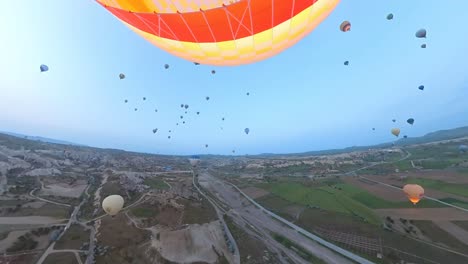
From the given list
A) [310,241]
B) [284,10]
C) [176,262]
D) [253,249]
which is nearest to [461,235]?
[310,241]

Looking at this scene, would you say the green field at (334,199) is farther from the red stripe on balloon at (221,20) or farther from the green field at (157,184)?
the red stripe on balloon at (221,20)

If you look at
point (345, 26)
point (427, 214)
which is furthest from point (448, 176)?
point (345, 26)

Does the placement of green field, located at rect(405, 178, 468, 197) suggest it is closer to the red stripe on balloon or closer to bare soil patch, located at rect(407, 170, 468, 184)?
bare soil patch, located at rect(407, 170, 468, 184)

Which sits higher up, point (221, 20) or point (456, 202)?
point (221, 20)

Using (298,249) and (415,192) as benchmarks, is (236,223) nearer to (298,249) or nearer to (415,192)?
(298,249)

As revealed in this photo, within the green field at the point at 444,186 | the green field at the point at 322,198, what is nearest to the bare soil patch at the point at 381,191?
the green field at the point at 322,198
